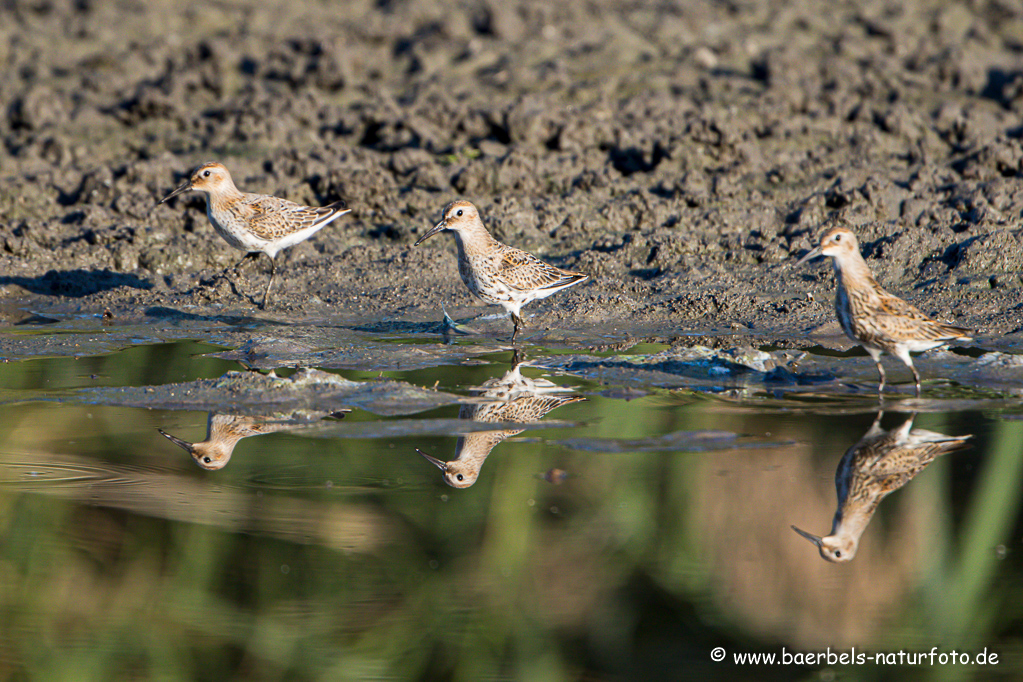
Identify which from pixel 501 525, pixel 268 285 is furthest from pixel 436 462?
pixel 268 285

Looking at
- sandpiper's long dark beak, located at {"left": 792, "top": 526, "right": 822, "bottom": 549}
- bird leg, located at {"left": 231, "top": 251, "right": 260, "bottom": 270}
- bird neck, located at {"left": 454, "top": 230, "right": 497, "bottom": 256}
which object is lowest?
sandpiper's long dark beak, located at {"left": 792, "top": 526, "right": 822, "bottom": 549}

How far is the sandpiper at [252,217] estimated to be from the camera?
9.63 metres

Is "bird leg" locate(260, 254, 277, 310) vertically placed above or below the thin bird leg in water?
below

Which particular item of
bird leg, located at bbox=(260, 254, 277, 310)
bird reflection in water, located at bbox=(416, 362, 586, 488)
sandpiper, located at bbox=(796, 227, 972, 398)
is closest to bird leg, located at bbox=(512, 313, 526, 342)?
bird reflection in water, located at bbox=(416, 362, 586, 488)

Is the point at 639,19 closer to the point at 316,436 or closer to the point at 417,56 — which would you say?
the point at 417,56

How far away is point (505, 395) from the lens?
6.86 m

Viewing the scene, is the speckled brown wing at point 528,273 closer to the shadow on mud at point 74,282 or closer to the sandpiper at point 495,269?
the sandpiper at point 495,269

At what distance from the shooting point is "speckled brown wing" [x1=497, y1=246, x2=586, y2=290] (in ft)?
28.3

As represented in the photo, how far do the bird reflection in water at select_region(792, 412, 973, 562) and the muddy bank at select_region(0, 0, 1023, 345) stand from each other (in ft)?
8.78

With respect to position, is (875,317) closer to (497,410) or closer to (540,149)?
(497,410)

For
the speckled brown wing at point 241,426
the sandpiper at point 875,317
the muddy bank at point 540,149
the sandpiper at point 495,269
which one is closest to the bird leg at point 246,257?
the muddy bank at point 540,149

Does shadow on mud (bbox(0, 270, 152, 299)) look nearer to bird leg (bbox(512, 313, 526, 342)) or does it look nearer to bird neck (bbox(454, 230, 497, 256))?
bird neck (bbox(454, 230, 497, 256))

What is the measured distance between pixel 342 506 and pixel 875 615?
2422 millimetres

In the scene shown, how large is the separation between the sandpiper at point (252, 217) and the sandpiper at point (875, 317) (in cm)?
484
